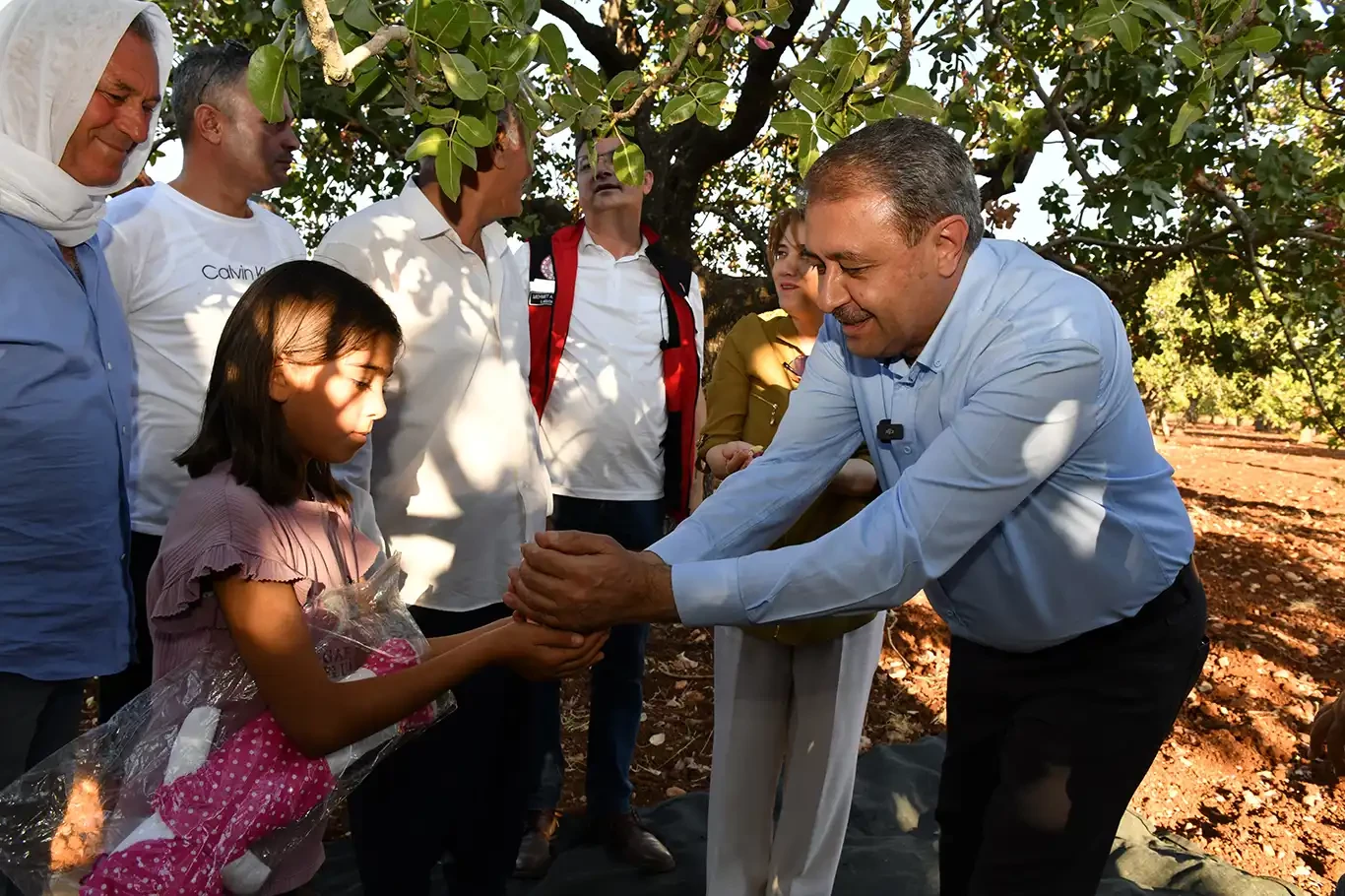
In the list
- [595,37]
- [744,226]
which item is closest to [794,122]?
[595,37]

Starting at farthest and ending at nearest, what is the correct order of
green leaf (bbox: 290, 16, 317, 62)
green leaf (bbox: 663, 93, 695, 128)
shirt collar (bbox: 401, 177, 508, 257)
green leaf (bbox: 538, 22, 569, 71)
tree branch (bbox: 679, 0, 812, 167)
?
1. tree branch (bbox: 679, 0, 812, 167)
2. shirt collar (bbox: 401, 177, 508, 257)
3. green leaf (bbox: 663, 93, 695, 128)
4. green leaf (bbox: 538, 22, 569, 71)
5. green leaf (bbox: 290, 16, 317, 62)

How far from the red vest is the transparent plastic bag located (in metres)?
1.88

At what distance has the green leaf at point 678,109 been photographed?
7.36ft

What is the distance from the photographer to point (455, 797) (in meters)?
2.54

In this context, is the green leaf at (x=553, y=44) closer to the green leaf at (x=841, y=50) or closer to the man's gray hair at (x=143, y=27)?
the green leaf at (x=841, y=50)

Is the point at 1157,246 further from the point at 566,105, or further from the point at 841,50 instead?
the point at 566,105

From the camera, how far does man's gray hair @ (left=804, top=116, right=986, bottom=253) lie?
2.04 meters

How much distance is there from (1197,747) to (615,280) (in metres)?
3.77

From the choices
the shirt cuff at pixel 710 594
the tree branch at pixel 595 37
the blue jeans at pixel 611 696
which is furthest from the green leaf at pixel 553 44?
the tree branch at pixel 595 37

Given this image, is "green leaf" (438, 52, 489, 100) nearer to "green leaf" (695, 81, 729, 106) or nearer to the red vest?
"green leaf" (695, 81, 729, 106)

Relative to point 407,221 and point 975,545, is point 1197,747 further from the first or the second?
point 407,221

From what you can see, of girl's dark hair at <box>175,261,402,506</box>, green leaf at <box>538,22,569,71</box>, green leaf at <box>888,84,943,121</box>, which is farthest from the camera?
green leaf at <box>888,84,943,121</box>

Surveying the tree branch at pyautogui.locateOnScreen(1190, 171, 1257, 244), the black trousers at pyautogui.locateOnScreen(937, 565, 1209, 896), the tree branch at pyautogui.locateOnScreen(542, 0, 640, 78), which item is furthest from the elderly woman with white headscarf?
the tree branch at pyautogui.locateOnScreen(1190, 171, 1257, 244)

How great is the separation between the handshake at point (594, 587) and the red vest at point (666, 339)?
143 centimetres
